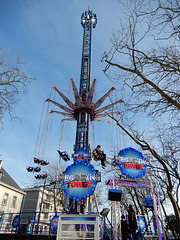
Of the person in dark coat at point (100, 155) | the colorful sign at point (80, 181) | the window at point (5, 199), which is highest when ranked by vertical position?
the person in dark coat at point (100, 155)

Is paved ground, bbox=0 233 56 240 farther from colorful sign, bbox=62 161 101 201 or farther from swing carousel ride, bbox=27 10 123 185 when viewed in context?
swing carousel ride, bbox=27 10 123 185

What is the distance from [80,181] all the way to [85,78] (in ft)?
57.3

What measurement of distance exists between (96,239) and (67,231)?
1213 millimetres

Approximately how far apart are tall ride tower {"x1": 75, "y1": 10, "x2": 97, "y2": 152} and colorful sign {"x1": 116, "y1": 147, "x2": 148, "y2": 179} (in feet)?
21.2

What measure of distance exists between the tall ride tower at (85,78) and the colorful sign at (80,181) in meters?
8.11

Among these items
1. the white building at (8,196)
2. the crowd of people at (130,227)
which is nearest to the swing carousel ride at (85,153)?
the crowd of people at (130,227)

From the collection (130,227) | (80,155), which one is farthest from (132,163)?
(80,155)

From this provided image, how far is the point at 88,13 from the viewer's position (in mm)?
32562

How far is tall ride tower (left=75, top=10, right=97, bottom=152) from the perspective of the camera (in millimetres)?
19786

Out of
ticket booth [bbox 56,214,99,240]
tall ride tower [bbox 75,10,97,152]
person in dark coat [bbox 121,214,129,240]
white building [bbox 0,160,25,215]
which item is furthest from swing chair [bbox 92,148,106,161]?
white building [bbox 0,160,25,215]

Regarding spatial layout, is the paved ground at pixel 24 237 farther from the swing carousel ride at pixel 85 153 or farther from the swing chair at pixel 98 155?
the swing chair at pixel 98 155

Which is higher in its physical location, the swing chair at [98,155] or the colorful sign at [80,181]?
the swing chair at [98,155]

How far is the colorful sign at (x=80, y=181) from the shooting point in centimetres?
1011

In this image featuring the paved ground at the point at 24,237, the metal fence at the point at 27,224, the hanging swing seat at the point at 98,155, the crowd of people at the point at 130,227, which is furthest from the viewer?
the hanging swing seat at the point at 98,155
